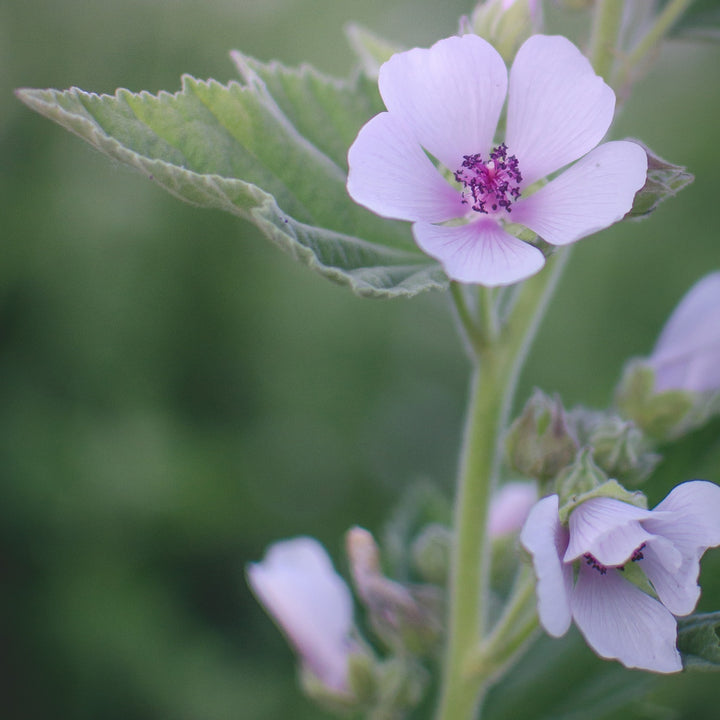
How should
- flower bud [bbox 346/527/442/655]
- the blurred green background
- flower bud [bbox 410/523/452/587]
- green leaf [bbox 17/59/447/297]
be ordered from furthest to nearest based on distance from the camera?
the blurred green background, flower bud [bbox 410/523/452/587], flower bud [bbox 346/527/442/655], green leaf [bbox 17/59/447/297]

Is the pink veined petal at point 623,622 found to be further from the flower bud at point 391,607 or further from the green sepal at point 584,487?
the flower bud at point 391,607

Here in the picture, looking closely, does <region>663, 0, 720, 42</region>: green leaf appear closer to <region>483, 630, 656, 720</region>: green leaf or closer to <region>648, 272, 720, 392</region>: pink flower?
<region>648, 272, 720, 392</region>: pink flower

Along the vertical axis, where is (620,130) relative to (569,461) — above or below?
above

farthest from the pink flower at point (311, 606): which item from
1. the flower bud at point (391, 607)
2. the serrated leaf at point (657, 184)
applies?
the serrated leaf at point (657, 184)

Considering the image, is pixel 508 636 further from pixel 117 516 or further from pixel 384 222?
pixel 117 516

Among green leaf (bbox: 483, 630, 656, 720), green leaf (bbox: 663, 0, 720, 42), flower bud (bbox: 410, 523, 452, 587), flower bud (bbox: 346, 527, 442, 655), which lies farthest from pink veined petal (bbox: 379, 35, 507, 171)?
green leaf (bbox: 483, 630, 656, 720)

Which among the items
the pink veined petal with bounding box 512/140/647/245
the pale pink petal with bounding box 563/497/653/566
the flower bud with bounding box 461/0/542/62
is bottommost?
the pale pink petal with bounding box 563/497/653/566

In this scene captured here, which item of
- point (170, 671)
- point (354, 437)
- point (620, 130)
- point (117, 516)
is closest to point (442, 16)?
point (620, 130)
